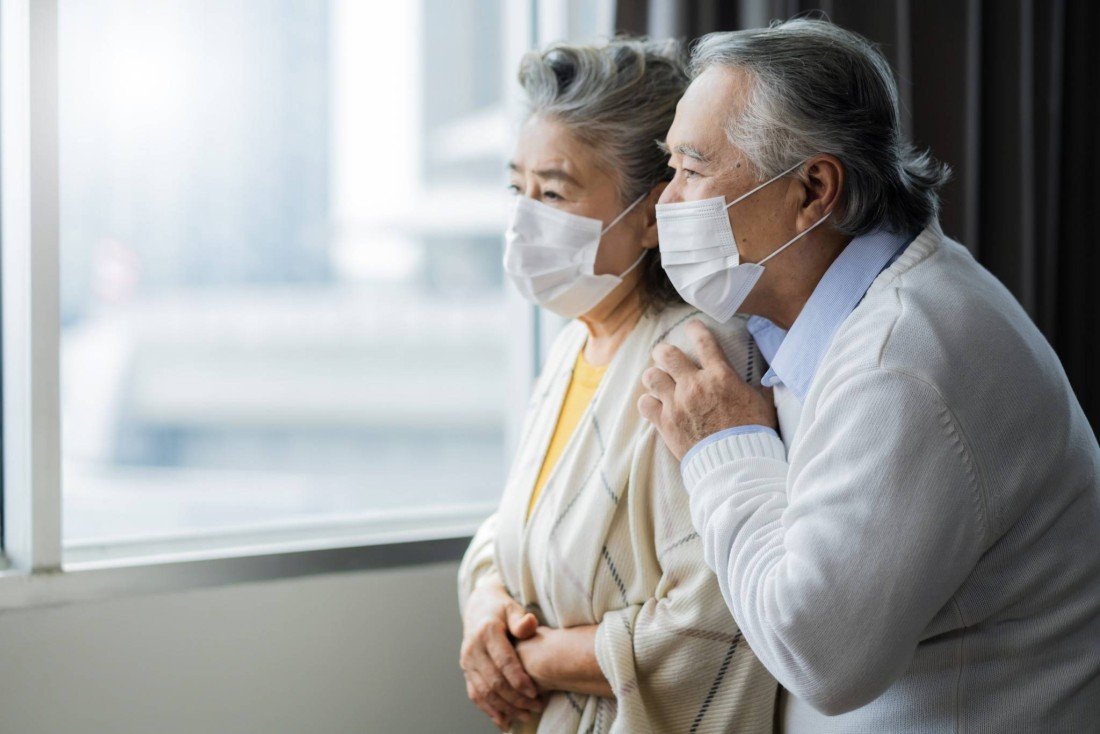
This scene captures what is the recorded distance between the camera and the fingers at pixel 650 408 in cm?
128

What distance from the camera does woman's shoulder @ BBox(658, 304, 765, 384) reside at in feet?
4.53

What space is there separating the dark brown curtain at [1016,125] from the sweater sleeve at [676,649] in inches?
42.8

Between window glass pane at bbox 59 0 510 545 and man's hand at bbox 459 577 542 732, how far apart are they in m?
0.77

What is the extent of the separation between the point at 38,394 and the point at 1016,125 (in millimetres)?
2126

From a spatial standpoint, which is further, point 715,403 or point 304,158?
point 304,158

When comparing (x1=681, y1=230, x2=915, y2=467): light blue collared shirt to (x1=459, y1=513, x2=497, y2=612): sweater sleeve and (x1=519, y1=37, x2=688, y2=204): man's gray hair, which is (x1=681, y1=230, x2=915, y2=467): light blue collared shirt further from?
(x1=459, y1=513, x2=497, y2=612): sweater sleeve

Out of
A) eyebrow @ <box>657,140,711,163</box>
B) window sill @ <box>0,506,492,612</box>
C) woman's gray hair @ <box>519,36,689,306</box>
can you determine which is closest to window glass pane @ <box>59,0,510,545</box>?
window sill @ <box>0,506,492,612</box>

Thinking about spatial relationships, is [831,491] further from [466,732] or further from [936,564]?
[466,732]

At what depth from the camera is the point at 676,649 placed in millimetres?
1273

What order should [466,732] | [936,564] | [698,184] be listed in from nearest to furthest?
[936,564]
[698,184]
[466,732]

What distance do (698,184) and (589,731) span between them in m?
0.79

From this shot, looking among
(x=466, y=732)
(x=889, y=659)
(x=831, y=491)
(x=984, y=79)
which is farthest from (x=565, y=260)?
(x=984, y=79)

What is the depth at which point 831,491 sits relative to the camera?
3.17 ft

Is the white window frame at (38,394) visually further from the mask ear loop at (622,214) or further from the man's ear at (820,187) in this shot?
the man's ear at (820,187)
